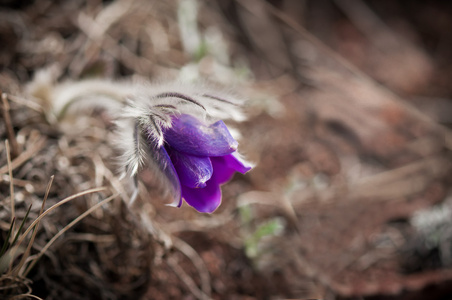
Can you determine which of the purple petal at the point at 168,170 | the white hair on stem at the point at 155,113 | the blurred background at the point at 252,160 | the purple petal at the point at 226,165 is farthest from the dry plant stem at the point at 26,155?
the purple petal at the point at 226,165

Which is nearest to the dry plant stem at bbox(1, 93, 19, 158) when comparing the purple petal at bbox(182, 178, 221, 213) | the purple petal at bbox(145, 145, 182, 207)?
the purple petal at bbox(145, 145, 182, 207)

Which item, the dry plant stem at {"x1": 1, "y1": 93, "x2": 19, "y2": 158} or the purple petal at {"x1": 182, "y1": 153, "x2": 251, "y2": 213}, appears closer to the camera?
the purple petal at {"x1": 182, "y1": 153, "x2": 251, "y2": 213}

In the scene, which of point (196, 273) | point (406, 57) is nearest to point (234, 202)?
point (196, 273)

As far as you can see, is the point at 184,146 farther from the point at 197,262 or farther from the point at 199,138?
the point at 197,262

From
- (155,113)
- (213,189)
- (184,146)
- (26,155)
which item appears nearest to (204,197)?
(213,189)

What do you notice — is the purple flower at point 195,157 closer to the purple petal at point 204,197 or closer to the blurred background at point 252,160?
the purple petal at point 204,197

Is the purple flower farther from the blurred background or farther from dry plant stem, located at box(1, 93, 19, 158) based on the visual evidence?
dry plant stem, located at box(1, 93, 19, 158)

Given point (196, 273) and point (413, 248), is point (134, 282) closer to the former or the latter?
point (196, 273)
